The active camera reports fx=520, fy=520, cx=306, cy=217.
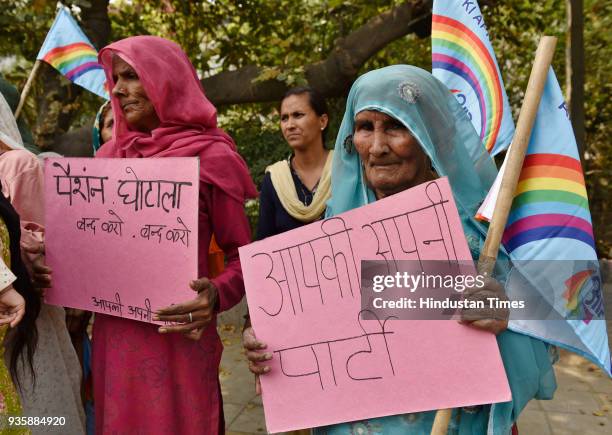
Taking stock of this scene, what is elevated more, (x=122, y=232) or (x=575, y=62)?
(x=575, y=62)

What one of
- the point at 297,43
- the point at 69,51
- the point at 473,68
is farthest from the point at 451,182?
the point at 297,43

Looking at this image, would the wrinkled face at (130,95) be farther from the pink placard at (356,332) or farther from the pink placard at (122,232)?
the pink placard at (356,332)

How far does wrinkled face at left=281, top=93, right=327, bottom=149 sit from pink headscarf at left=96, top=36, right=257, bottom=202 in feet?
4.02

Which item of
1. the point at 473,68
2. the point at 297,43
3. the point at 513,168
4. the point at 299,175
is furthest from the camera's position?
the point at 297,43

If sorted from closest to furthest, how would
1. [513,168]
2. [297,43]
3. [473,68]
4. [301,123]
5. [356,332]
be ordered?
[513,168]
[356,332]
[473,68]
[301,123]
[297,43]

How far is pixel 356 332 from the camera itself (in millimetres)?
1246

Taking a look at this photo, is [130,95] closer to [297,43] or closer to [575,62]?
[575,62]

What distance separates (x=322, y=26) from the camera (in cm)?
709

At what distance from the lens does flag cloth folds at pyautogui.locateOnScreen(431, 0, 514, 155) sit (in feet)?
7.69

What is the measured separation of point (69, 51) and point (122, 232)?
3086 mm

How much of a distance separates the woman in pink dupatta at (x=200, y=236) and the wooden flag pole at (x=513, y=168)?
858mm

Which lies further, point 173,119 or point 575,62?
point 575,62

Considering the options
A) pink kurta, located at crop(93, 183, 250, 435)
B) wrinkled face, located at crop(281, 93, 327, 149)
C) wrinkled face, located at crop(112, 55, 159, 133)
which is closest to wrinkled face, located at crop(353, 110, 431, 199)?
pink kurta, located at crop(93, 183, 250, 435)

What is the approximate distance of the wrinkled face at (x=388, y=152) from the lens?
1285 mm
